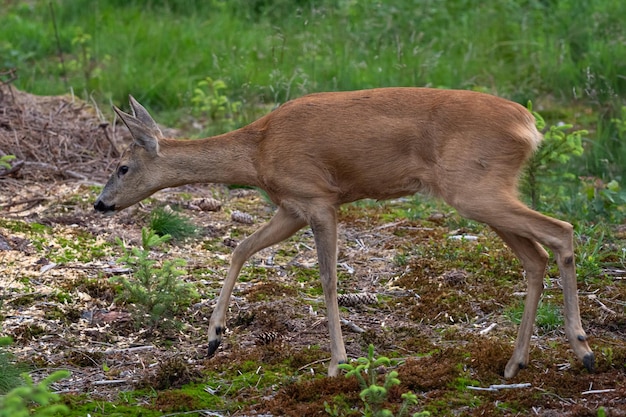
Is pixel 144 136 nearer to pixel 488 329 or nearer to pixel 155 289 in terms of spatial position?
pixel 155 289

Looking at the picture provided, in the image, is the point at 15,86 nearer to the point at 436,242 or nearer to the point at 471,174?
the point at 436,242

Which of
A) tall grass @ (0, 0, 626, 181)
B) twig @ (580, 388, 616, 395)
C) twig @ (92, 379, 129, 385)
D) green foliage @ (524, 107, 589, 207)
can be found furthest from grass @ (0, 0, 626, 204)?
twig @ (92, 379, 129, 385)

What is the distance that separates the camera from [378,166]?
5.60 meters

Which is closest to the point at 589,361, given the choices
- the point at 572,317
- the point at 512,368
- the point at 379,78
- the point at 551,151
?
the point at 572,317

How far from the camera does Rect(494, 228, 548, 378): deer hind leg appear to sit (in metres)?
5.24

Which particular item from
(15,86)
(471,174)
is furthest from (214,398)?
(15,86)

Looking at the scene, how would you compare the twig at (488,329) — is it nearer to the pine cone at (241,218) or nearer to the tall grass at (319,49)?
the pine cone at (241,218)

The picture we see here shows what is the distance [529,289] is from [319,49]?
6.16 metres

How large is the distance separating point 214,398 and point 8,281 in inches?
78.2

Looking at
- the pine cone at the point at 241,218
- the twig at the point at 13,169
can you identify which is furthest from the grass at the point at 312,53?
the twig at the point at 13,169

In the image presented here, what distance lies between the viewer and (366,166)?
18.5 ft

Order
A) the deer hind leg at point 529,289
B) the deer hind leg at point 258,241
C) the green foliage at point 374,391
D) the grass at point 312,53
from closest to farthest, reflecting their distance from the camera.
→ 1. the green foliage at point 374,391
2. the deer hind leg at point 529,289
3. the deer hind leg at point 258,241
4. the grass at point 312,53

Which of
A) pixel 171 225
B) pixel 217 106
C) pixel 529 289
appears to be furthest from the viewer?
pixel 217 106

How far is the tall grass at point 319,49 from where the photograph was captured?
34.0 feet
